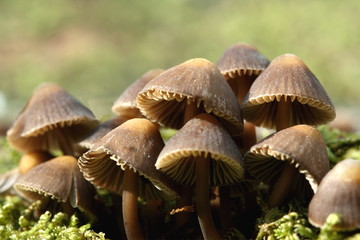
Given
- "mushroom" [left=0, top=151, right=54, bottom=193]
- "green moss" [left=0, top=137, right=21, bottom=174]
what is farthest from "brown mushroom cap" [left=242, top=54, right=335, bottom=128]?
"green moss" [left=0, top=137, right=21, bottom=174]

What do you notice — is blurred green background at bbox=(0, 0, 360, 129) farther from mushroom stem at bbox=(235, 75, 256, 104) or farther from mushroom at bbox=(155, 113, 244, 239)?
mushroom at bbox=(155, 113, 244, 239)

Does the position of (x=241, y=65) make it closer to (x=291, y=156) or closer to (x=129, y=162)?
(x=291, y=156)

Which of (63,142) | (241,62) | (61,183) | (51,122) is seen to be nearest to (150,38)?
(63,142)

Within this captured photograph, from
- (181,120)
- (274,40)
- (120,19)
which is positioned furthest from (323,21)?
(181,120)

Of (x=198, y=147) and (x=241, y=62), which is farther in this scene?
(x=241, y=62)

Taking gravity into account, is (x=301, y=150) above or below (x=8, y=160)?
above

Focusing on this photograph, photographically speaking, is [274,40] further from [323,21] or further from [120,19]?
[120,19]

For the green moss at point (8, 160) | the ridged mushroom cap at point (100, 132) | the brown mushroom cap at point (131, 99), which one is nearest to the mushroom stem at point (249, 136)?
the brown mushroom cap at point (131, 99)

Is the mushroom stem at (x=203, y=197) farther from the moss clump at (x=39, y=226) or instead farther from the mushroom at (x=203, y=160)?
the moss clump at (x=39, y=226)
